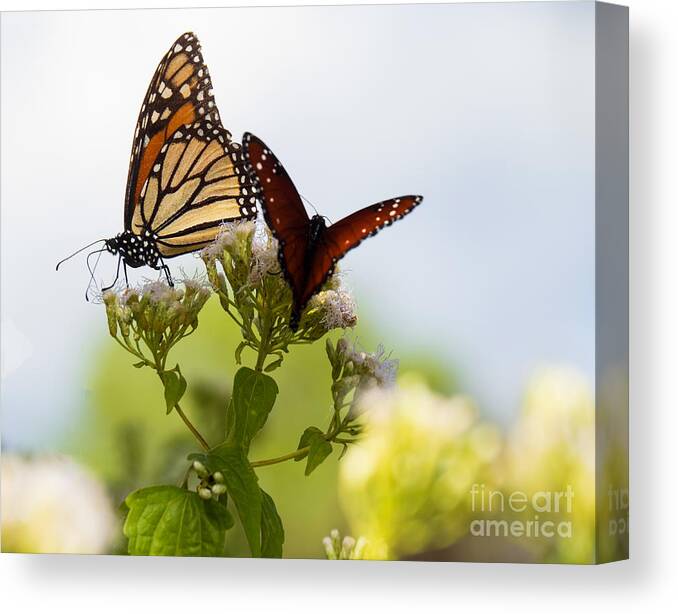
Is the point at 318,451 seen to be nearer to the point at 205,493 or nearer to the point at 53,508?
the point at 205,493

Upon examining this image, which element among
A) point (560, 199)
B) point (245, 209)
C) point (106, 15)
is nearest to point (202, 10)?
point (106, 15)

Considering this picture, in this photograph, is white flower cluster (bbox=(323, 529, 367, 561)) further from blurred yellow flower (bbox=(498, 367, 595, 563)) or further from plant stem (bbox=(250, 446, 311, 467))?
blurred yellow flower (bbox=(498, 367, 595, 563))

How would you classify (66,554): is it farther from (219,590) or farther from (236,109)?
(236,109)

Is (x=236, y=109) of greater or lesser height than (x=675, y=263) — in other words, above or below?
above

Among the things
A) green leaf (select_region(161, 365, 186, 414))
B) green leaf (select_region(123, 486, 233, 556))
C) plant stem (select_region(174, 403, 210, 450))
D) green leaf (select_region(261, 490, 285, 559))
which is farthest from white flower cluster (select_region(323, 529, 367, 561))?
green leaf (select_region(161, 365, 186, 414))

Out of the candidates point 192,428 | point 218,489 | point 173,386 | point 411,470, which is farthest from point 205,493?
point 411,470

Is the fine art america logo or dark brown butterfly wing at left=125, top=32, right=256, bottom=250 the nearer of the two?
the fine art america logo
